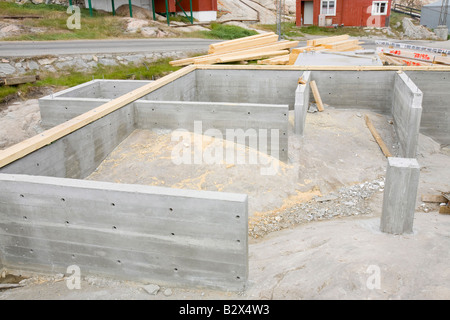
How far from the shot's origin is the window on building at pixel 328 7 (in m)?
37.2

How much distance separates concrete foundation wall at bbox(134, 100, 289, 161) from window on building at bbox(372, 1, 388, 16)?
31866 mm

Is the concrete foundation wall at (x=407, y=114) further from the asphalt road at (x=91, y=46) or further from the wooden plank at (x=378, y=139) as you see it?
the asphalt road at (x=91, y=46)

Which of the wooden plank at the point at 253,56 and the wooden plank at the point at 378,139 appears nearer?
the wooden plank at the point at 378,139

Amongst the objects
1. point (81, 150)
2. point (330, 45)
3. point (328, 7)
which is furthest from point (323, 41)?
point (328, 7)

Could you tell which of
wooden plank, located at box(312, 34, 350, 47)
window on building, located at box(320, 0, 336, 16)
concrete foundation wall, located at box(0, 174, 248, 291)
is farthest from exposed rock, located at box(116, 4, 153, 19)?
concrete foundation wall, located at box(0, 174, 248, 291)

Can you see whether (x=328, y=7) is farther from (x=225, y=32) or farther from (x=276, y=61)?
(x=276, y=61)

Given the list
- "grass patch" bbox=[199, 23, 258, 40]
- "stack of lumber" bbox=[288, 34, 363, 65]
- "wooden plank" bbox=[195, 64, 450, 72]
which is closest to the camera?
"wooden plank" bbox=[195, 64, 450, 72]

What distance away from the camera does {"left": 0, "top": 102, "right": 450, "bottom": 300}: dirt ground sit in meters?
5.13

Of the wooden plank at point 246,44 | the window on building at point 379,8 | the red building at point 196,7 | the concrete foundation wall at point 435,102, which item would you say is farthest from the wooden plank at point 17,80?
the window on building at point 379,8

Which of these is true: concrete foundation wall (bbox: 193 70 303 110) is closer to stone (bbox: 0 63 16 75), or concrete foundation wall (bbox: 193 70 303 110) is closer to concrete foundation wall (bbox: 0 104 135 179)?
concrete foundation wall (bbox: 0 104 135 179)

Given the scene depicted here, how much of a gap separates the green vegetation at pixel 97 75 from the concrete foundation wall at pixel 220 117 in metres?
4.66
